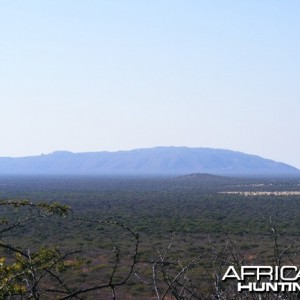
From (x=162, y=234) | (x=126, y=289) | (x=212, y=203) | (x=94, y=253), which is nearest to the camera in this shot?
(x=126, y=289)

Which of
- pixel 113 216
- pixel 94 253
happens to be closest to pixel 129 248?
pixel 94 253

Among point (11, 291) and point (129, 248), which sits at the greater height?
point (11, 291)

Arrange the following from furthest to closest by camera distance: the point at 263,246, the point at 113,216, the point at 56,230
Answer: the point at 113,216 → the point at 56,230 → the point at 263,246

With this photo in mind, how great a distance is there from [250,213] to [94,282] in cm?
2799

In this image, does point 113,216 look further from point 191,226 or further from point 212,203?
point 212,203

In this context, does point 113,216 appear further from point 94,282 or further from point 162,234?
point 94,282

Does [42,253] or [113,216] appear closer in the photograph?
[42,253]

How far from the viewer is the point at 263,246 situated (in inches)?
953

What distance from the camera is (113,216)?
4016 cm

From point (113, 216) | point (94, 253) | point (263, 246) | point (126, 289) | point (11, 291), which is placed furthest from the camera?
point (113, 216)

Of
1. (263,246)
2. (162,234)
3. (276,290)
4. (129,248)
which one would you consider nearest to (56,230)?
(162,234)

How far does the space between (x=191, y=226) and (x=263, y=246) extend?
922cm

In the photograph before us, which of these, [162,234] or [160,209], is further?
[160,209]

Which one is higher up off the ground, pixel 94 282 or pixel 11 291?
pixel 11 291
